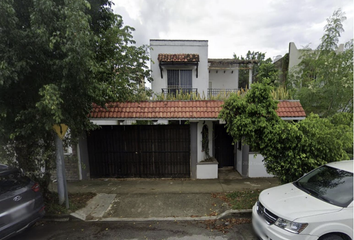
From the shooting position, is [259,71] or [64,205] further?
[259,71]

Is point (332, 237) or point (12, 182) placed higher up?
point (12, 182)

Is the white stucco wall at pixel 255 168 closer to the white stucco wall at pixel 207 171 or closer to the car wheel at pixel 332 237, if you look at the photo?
the white stucco wall at pixel 207 171

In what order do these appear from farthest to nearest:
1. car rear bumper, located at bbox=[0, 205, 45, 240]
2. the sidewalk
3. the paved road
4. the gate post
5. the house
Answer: the gate post, the house, the sidewalk, the paved road, car rear bumper, located at bbox=[0, 205, 45, 240]

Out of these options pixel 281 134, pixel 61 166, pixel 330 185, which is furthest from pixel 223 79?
pixel 61 166

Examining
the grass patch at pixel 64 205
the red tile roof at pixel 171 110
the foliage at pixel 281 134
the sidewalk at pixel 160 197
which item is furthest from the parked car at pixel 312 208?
the grass patch at pixel 64 205

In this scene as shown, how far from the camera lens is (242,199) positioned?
16.2ft

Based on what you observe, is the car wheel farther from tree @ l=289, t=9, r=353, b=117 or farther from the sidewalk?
tree @ l=289, t=9, r=353, b=117

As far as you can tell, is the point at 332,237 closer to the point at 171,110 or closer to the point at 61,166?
the point at 171,110

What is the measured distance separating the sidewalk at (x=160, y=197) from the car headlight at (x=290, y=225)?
1388mm

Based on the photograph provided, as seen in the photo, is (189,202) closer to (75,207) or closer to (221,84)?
(75,207)

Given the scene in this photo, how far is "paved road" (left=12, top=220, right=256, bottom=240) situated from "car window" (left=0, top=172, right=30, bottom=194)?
3.78 ft

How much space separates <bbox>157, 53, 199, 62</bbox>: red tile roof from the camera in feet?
36.0

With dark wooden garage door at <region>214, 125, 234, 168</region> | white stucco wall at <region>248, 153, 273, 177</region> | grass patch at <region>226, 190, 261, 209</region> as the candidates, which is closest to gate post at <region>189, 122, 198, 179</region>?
dark wooden garage door at <region>214, 125, 234, 168</region>

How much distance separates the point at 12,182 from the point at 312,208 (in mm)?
5830
